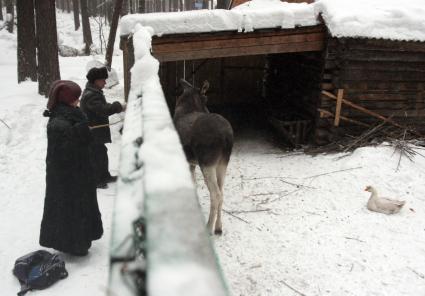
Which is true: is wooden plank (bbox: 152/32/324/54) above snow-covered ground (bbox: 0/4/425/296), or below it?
above

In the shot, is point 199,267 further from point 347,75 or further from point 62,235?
point 347,75

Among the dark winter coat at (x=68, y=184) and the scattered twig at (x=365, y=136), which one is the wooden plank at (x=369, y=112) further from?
the dark winter coat at (x=68, y=184)

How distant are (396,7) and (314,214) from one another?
559cm

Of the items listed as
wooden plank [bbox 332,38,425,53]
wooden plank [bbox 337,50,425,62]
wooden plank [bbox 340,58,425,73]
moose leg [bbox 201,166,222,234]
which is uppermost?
wooden plank [bbox 332,38,425,53]

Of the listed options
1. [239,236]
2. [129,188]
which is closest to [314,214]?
[239,236]

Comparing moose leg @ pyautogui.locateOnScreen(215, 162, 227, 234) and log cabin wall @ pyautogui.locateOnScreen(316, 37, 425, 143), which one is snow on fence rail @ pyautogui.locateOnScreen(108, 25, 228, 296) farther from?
log cabin wall @ pyautogui.locateOnScreen(316, 37, 425, 143)

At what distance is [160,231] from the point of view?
1.00m

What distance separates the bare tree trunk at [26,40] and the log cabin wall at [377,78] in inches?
359

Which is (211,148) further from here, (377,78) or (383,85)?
(383,85)

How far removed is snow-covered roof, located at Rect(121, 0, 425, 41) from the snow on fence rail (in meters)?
6.50

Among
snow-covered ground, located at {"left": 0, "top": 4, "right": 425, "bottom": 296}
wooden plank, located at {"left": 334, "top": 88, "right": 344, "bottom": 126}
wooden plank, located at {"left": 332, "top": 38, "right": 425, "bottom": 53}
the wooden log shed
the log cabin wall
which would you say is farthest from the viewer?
wooden plank, located at {"left": 334, "top": 88, "right": 344, "bottom": 126}

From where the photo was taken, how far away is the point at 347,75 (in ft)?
28.6

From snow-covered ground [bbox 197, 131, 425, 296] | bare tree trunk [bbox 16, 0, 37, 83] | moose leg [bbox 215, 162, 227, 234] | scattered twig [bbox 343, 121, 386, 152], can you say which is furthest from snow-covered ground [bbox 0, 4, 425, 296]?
bare tree trunk [bbox 16, 0, 37, 83]

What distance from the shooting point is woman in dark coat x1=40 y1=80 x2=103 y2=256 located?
4.21 m
